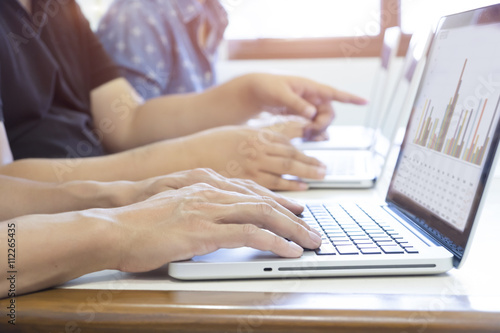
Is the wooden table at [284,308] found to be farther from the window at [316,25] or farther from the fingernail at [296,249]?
the window at [316,25]

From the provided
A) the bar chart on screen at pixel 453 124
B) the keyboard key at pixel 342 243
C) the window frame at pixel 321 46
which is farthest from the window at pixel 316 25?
the keyboard key at pixel 342 243

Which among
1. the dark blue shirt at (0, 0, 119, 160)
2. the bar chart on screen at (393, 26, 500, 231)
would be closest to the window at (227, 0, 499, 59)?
the dark blue shirt at (0, 0, 119, 160)

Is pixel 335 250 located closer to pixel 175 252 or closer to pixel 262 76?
pixel 175 252

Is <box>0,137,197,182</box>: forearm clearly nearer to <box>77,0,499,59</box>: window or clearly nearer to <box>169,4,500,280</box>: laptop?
<box>169,4,500,280</box>: laptop

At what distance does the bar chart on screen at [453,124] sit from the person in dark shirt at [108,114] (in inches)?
9.1

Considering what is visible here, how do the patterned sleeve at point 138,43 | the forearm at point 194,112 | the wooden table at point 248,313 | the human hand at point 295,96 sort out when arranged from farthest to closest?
the patterned sleeve at point 138,43
the forearm at point 194,112
the human hand at point 295,96
the wooden table at point 248,313

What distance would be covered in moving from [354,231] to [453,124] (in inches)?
6.8

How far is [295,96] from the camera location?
103cm

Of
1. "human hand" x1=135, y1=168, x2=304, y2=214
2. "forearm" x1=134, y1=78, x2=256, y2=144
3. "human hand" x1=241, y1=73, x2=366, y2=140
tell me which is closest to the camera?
"human hand" x1=135, y1=168, x2=304, y2=214

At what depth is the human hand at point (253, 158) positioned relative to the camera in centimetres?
82

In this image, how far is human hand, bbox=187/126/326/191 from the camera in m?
0.82

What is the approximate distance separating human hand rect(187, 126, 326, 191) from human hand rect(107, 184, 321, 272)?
31cm

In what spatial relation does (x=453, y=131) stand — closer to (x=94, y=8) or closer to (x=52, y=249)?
(x=52, y=249)

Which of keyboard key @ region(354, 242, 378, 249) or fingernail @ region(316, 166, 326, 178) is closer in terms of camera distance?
keyboard key @ region(354, 242, 378, 249)
